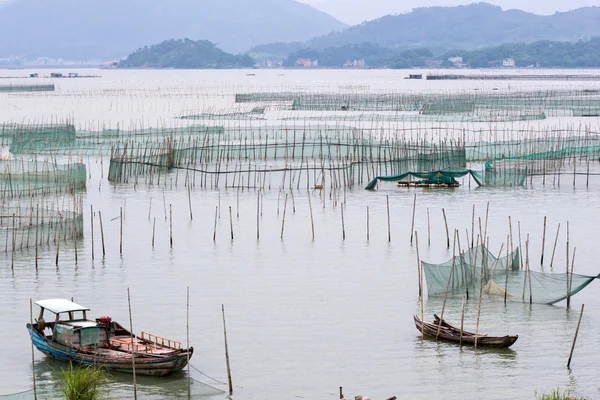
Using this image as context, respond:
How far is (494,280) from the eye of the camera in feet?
57.9

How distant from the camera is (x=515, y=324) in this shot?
1633 centimetres

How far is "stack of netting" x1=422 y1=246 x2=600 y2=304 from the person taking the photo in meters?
17.0

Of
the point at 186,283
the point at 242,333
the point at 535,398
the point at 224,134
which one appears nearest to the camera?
the point at 535,398

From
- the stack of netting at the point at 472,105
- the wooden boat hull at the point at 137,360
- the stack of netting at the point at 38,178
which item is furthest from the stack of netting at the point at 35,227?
the stack of netting at the point at 472,105

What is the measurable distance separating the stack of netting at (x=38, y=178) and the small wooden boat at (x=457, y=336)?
1405 cm

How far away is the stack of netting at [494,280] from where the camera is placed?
17.0m

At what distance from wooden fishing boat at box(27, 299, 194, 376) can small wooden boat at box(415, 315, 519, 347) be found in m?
3.61

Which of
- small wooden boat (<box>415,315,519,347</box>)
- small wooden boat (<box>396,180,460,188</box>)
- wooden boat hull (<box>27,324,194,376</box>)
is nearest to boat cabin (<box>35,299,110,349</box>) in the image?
wooden boat hull (<box>27,324,194,376</box>)

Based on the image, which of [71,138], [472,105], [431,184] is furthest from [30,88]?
[431,184]

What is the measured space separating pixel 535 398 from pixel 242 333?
15.9ft

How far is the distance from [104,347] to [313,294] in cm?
557

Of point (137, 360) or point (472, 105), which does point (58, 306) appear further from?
point (472, 105)

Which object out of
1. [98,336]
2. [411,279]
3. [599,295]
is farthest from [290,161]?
[98,336]

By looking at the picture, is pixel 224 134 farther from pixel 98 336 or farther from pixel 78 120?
pixel 98 336
